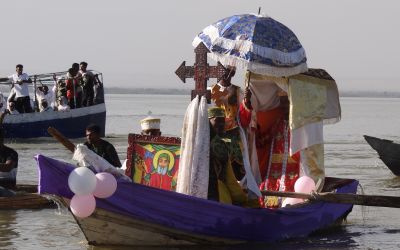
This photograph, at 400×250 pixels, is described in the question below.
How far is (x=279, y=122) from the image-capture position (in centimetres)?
1226

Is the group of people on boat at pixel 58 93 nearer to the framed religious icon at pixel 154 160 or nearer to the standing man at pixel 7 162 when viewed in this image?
the standing man at pixel 7 162

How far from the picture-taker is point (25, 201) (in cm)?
1319

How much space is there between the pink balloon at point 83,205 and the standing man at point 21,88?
51.9 feet

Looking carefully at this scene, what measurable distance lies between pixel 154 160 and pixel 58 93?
15.6m

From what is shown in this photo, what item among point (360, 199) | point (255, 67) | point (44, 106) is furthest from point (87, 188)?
point (44, 106)

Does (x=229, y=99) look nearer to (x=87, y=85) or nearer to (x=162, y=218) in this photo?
(x=162, y=218)

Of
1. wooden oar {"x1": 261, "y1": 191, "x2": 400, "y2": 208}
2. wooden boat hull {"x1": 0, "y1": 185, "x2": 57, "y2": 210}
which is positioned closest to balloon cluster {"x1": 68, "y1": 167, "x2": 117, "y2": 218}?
wooden oar {"x1": 261, "y1": 191, "x2": 400, "y2": 208}

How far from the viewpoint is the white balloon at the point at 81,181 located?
8984mm

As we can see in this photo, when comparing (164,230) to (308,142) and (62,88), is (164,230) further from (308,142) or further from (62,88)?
(62,88)

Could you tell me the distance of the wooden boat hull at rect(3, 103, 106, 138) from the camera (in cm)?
2608

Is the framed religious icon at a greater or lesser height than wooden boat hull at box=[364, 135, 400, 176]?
greater

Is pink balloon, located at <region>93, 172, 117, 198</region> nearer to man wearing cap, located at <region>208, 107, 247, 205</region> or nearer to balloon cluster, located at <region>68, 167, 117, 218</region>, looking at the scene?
balloon cluster, located at <region>68, 167, 117, 218</region>

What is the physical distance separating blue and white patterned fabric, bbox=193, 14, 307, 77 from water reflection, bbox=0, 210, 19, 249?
3.16 m

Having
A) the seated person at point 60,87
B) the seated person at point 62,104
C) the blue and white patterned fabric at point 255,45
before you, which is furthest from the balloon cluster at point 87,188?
the seated person at point 62,104
